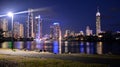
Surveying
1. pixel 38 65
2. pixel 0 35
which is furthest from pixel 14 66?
pixel 0 35

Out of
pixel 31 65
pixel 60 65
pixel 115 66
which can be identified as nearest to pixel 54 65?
pixel 60 65

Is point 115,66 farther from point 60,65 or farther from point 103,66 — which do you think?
point 60,65

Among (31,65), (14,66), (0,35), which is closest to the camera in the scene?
(14,66)

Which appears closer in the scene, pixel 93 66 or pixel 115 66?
pixel 93 66

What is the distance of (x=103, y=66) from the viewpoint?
886 inches

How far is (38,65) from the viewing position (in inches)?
910

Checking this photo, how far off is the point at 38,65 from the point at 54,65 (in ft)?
4.63

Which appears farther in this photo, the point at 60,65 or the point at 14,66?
the point at 60,65

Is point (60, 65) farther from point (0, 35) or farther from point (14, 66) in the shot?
point (0, 35)

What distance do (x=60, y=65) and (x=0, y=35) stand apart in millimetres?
149892

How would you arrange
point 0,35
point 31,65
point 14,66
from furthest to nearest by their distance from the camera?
point 0,35 → point 31,65 → point 14,66

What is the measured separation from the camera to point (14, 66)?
21.5 m

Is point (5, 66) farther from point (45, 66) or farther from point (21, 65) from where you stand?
point (45, 66)

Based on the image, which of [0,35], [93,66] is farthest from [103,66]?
[0,35]
